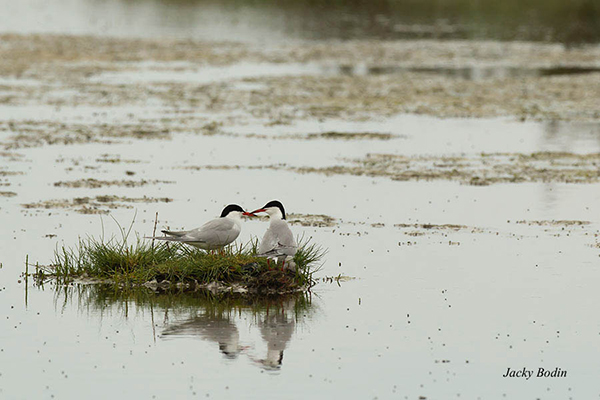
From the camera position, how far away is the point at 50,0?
4131 inches

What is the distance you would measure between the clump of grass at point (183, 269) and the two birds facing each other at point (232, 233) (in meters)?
0.27

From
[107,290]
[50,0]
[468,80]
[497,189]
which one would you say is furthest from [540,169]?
[50,0]

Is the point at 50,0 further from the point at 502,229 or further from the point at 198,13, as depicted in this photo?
the point at 502,229

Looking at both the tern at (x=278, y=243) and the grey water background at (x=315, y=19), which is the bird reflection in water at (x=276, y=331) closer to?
the tern at (x=278, y=243)

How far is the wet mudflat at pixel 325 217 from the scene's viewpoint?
13.0 metres

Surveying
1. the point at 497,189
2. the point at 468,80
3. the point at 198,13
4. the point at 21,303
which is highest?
the point at 198,13

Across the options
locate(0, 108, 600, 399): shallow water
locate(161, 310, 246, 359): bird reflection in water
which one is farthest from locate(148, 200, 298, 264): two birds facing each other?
locate(161, 310, 246, 359): bird reflection in water

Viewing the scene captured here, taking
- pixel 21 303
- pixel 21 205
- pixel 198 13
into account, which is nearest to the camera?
pixel 21 303

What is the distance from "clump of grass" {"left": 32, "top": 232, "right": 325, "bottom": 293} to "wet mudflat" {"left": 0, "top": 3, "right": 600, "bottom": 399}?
344 mm

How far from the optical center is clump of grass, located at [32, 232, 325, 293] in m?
16.7

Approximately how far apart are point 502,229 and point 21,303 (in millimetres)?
9616

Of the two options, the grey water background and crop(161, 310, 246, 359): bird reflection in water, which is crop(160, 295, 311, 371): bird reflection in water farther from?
the grey water background

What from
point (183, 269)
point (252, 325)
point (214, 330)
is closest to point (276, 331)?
point (252, 325)

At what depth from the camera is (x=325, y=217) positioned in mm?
22562
